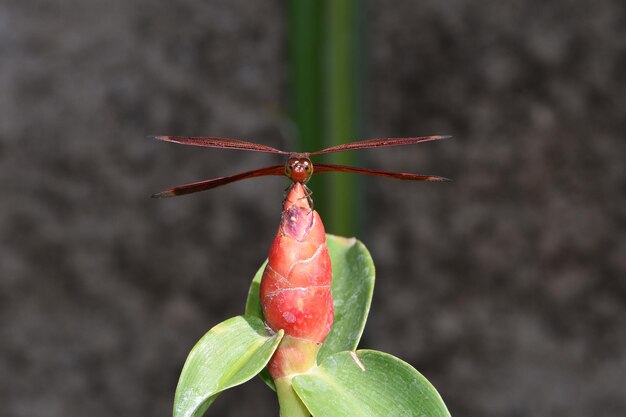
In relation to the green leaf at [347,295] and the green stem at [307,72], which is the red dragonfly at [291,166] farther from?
the green stem at [307,72]

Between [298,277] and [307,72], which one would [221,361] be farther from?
[307,72]

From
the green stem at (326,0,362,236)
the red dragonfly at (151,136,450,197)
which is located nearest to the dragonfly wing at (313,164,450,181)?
the red dragonfly at (151,136,450,197)

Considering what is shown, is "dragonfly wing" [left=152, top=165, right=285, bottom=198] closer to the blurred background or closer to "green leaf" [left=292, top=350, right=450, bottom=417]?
"green leaf" [left=292, top=350, right=450, bottom=417]

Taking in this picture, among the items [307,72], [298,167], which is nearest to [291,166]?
[298,167]

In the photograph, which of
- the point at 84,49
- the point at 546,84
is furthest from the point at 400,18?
the point at 84,49

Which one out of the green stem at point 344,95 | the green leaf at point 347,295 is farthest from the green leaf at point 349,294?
the green stem at point 344,95

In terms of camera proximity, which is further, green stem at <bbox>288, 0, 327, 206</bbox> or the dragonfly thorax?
green stem at <bbox>288, 0, 327, 206</bbox>
